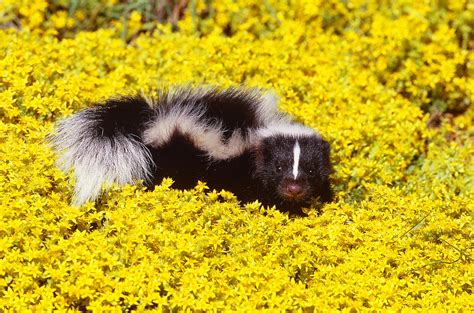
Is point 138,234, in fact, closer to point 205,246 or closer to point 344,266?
point 205,246

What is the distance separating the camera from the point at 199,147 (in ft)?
16.9

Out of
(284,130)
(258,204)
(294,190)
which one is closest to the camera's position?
(258,204)

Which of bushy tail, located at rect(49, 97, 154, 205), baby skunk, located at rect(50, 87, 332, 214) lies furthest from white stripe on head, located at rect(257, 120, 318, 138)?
bushy tail, located at rect(49, 97, 154, 205)

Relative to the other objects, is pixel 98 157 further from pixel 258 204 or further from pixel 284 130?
pixel 284 130

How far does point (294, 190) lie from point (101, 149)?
130 cm

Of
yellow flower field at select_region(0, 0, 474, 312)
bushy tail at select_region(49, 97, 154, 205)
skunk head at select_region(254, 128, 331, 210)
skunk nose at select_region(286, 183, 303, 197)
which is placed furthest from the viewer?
skunk head at select_region(254, 128, 331, 210)

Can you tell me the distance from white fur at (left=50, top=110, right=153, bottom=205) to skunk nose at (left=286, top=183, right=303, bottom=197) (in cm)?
94

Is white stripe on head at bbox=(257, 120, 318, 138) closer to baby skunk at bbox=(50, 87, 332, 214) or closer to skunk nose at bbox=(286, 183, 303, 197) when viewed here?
baby skunk at bbox=(50, 87, 332, 214)

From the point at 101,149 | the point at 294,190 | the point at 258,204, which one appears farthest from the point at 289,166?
the point at 101,149

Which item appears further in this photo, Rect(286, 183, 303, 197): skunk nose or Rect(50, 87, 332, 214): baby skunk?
Rect(286, 183, 303, 197): skunk nose

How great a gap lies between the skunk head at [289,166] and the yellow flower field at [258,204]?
0.50 feet

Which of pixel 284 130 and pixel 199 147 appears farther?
pixel 284 130

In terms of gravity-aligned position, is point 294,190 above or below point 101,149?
below

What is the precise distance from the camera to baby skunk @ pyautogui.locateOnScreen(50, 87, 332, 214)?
490 centimetres
